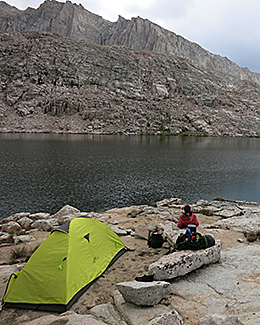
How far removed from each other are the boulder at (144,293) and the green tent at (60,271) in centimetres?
203

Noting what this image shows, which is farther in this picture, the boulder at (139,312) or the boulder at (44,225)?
the boulder at (44,225)

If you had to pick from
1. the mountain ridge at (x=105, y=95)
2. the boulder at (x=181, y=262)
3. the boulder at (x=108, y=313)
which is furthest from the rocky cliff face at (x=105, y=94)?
the boulder at (x=108, y=313)

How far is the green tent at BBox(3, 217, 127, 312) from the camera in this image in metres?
6.75

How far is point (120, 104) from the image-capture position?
13462 centimetres

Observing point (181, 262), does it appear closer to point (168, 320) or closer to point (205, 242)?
point (205, 242)

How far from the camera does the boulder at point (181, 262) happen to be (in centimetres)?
673

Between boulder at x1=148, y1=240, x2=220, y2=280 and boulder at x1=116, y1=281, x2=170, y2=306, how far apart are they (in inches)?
28.6

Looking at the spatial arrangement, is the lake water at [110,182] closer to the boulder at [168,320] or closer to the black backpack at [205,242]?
the black backpack at [205,242]

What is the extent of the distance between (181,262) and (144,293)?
189 cm

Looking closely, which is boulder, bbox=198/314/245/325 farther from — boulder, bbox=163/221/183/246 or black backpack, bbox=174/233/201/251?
boulder, bbox=163/221/183/246

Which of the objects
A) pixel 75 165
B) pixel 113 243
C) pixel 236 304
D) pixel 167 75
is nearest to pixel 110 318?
pixel 236 304

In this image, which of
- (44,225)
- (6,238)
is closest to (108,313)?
(6,238)

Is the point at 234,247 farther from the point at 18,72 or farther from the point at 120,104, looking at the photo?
the point at 18,72

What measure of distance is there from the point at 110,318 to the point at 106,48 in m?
187
